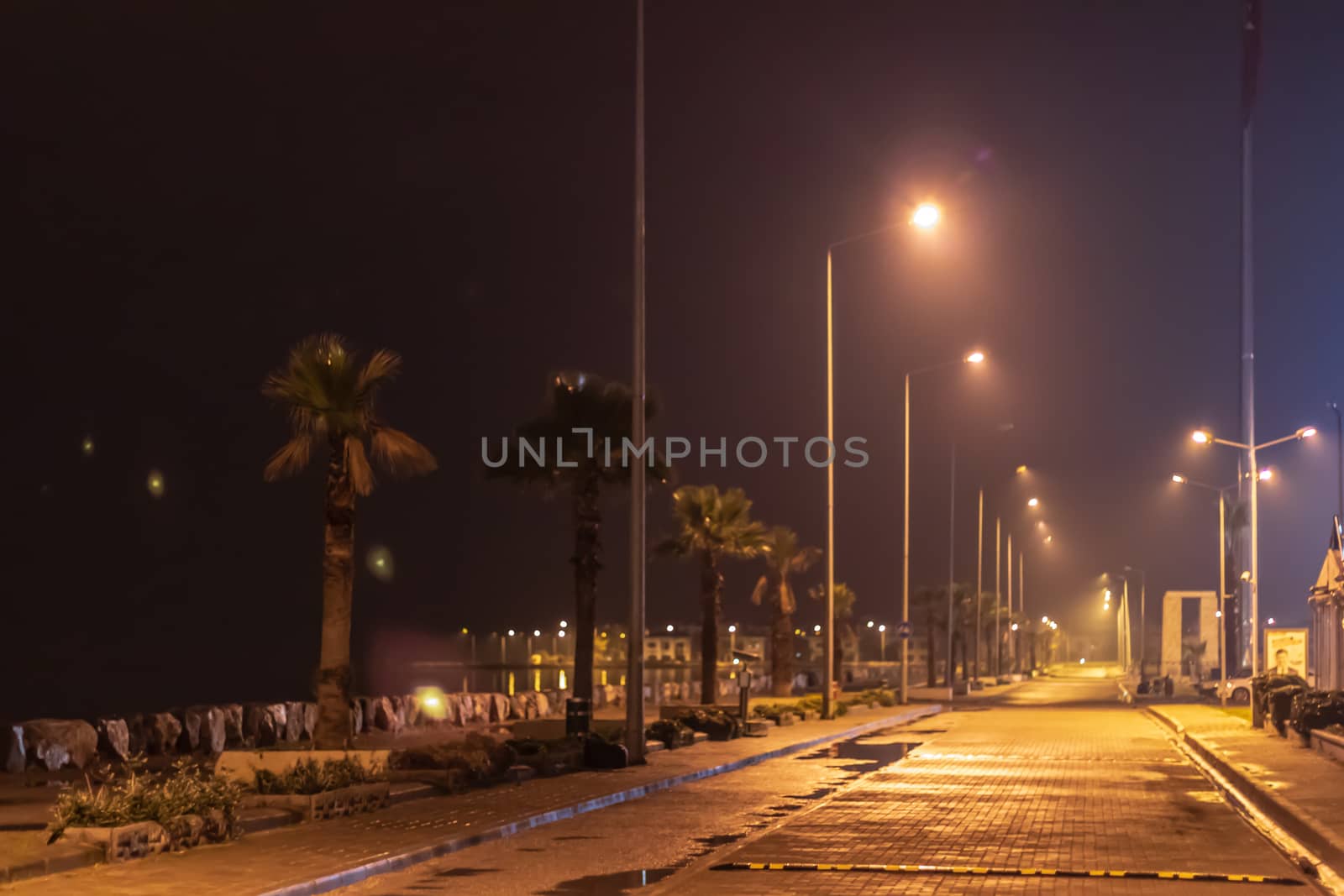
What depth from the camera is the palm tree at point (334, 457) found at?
22.1m

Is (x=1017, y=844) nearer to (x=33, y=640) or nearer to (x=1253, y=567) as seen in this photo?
(x=1253, y=567)

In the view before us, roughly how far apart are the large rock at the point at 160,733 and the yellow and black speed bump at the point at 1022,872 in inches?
920

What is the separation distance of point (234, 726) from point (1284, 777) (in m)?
24.7

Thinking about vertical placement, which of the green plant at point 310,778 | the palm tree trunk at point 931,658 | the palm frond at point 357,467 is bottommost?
the palm tree trunk at point 931,658

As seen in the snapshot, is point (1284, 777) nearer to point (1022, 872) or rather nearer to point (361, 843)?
point (1022, 872)

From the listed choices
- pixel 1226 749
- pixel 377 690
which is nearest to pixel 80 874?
pixel 1226 749

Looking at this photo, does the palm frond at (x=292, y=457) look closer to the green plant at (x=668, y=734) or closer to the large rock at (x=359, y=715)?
the green plant at (x=668, y=734)

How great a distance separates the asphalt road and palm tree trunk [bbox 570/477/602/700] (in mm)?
7802

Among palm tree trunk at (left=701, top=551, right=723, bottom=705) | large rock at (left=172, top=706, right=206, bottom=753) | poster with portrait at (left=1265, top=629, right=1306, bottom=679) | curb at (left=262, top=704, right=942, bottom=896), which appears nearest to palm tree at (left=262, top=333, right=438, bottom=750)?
curb at (left=262, top=704, right=942, bottom=896)

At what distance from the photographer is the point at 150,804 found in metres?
14.1

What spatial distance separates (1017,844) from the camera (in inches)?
609

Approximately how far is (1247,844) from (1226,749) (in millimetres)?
15545

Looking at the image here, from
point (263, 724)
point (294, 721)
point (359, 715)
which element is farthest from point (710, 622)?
point (263, 724)

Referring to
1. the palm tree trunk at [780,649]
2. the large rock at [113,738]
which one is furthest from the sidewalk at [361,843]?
the palm tree trunk at [780,649]
